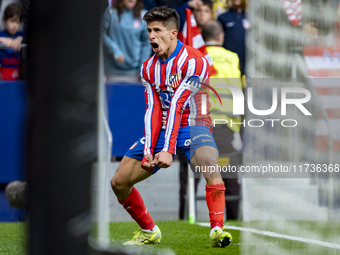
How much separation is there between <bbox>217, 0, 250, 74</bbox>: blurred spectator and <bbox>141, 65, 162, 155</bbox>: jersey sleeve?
141 inches

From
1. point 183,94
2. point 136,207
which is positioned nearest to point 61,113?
point 183,94

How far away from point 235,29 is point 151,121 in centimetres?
383

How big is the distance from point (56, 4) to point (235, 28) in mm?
6949

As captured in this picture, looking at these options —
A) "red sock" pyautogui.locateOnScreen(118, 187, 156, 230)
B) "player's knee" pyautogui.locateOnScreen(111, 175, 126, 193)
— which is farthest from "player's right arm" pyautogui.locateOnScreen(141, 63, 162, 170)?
"red sock" pyautogui.locateOnScreen(118, 187, 156, 230)

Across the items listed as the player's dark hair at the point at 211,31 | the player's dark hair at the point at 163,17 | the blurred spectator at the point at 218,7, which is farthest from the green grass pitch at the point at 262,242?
the blurred spectator at the point at 218,7

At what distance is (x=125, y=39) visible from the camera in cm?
781

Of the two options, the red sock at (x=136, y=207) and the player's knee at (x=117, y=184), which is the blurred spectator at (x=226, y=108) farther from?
the player's knee at (x=117, y=184)

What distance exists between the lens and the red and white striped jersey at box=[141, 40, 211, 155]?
4.81 m

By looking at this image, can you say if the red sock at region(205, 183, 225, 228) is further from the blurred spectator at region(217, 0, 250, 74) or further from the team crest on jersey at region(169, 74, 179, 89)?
the blurred spectator at region(217, 0, 250, 74)

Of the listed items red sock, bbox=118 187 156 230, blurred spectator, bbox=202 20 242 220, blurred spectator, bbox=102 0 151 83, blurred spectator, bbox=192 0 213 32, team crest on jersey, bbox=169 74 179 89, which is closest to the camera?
team crest on jersey, bbox=169 74 179 89

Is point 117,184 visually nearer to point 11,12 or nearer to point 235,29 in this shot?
point 11,12

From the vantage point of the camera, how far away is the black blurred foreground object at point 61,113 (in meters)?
1.66

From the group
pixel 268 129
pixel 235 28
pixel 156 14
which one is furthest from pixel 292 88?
pixel 235 28

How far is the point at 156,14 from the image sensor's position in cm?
499
